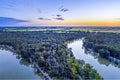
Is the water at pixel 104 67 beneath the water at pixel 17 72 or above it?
beneath

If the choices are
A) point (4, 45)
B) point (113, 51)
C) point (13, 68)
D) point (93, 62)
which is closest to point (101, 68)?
point (93, 62)

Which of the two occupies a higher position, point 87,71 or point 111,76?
point 87,71

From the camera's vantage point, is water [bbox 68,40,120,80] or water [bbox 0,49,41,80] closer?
water [bbox 0,49,41,80]

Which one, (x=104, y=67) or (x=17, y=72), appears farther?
(x=104, y=67)

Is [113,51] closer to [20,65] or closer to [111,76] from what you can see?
[111,76]

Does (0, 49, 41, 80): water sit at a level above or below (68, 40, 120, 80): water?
above

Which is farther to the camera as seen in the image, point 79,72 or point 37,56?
point 37,56

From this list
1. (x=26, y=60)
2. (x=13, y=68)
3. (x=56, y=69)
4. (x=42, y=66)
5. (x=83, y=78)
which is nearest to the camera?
(x=83, y=78)

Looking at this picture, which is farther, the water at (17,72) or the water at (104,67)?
the water at (104,67)

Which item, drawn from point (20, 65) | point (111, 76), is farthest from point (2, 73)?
point (111, 76)

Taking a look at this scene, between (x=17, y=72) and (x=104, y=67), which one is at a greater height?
(x=17, y=72)

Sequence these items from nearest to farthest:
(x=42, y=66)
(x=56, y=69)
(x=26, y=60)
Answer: (x=56, y=69), (x=42, y=66), (x=26, y=60)
